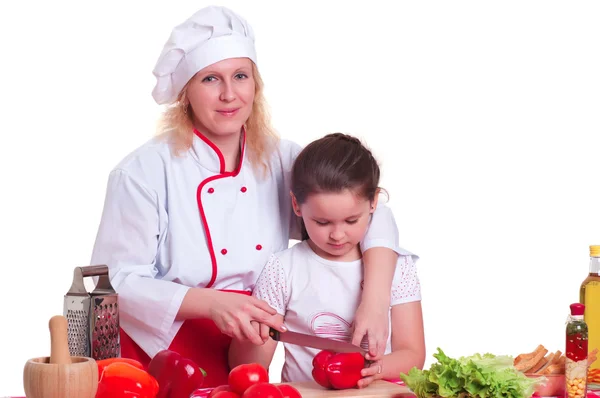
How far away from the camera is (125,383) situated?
5.07ft

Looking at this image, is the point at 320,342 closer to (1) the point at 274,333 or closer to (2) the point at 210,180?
(1) the point at 274,333

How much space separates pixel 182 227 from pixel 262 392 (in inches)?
33.9

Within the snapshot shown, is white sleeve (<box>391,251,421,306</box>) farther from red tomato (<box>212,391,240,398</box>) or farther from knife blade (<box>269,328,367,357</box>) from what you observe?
red tomato (<box>212,391,240,398</box>)

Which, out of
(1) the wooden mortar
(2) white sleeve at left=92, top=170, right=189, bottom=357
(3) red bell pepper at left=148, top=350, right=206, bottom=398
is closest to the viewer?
(1) the wooden mortar

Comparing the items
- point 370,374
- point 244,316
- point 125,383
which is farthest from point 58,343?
point 370,374

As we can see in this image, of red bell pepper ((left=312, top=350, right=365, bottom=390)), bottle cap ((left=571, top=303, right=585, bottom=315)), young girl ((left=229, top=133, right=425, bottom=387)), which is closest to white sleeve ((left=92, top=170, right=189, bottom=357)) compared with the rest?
young girl ((left=229, top=133, right=425, bottom=387))

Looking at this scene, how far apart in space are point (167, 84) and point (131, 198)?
1.09 ft

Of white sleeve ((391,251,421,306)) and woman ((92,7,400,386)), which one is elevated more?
woman ((92,7,400,386))

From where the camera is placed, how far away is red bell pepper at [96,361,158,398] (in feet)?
5.02

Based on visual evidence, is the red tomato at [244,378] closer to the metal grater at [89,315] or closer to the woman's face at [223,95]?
the metal grater at [89,315]

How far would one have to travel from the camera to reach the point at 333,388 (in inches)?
74.9

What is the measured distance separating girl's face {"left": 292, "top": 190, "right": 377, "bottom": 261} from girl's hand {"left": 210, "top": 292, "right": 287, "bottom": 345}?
0.86 ft

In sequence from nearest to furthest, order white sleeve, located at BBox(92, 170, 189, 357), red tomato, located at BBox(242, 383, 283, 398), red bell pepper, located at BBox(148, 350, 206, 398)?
1. red tomato, located at BBox(242, 383, 283, 398)
2. red bell pepper, located at BBox(148, 350, 206, 398)
3. white sleeve, located at BBox(92, 170, 189, 357)

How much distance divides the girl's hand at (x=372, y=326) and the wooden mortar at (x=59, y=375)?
788 millimetres
